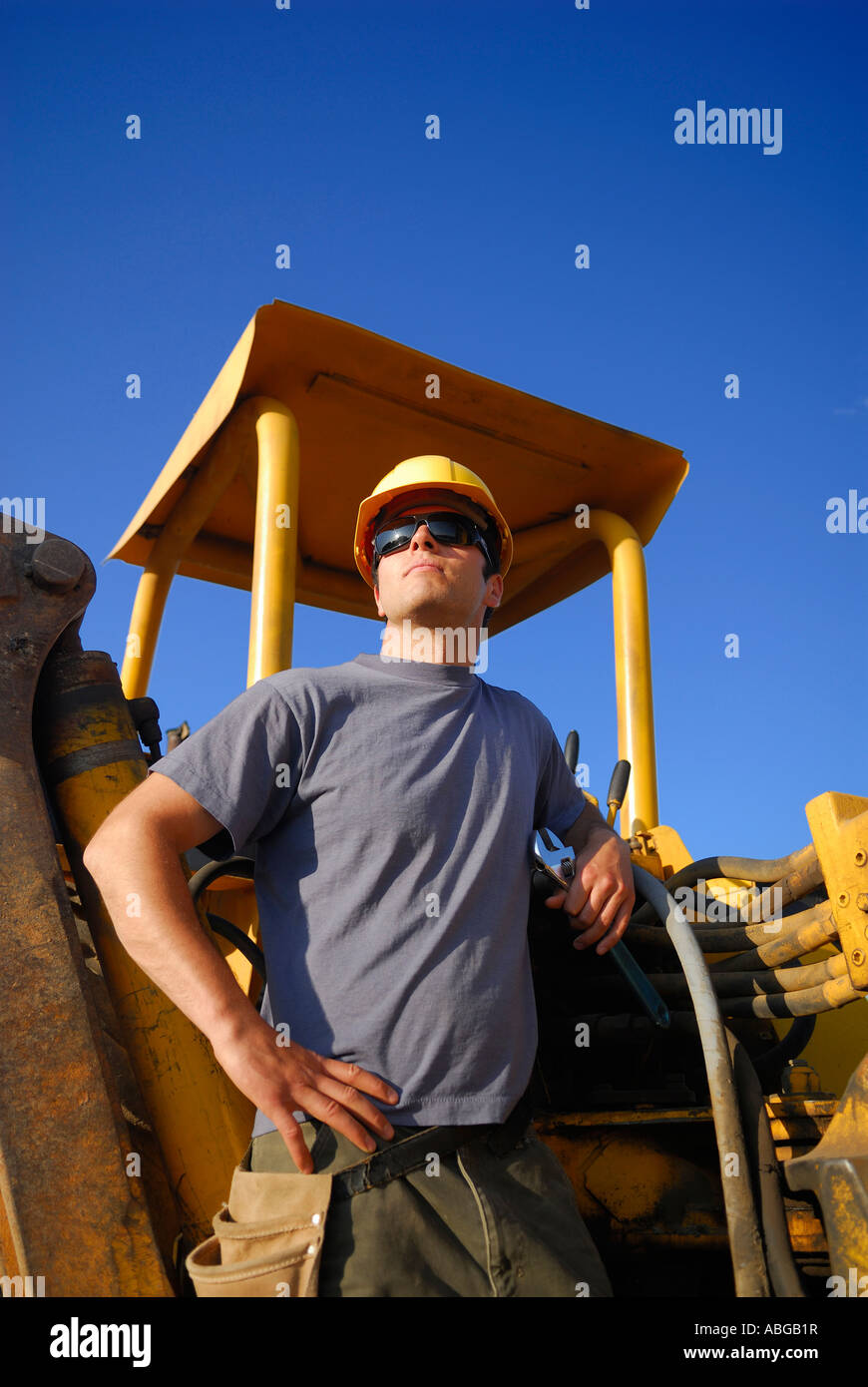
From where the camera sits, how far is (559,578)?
16.7 ft

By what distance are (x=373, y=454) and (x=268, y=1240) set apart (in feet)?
10.7

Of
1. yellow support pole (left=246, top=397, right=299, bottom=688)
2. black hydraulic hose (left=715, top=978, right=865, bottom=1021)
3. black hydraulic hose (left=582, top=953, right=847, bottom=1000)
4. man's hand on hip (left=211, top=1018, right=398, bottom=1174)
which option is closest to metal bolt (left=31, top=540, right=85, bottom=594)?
man's hand on hip (left=211, top=1018, right=398, bottom=1174)

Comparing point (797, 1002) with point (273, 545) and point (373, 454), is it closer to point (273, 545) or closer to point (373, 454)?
point (273, 545)

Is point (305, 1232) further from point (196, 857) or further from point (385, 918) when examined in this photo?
point (196, 857)

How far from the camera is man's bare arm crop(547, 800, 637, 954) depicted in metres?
1.90

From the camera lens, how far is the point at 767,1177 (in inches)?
66.7

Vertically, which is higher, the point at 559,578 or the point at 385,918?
the point at 559,578

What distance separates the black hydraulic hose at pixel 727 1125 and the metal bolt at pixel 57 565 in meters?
1.32

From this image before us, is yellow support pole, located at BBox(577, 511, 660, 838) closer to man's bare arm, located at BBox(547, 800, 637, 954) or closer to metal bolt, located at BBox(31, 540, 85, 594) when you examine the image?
man's bare arm, located at BBox(547, 800, 637, 954)

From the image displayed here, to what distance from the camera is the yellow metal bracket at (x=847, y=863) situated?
1.77 m

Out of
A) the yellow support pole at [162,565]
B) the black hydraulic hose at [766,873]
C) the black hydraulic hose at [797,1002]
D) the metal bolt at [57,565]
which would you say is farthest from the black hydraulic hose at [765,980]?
the yellow support pole at [162,565]

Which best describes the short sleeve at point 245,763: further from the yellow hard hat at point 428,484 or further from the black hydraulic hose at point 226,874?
the yellow hard hat at point 428,484

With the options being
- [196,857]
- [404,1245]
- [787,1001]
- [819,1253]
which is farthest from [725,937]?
[196,857]

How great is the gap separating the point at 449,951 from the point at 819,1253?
2.65 feet
